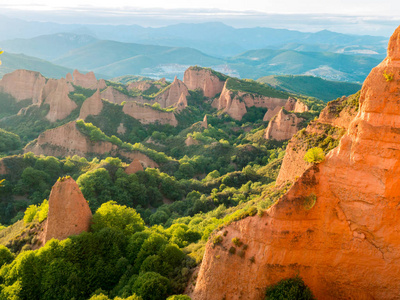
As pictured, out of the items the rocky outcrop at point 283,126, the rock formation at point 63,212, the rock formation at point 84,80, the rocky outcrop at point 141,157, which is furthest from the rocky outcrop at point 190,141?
the rock formation at point 84,80

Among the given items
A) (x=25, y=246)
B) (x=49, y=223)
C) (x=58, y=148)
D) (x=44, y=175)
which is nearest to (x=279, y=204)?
(x=49, y=223)

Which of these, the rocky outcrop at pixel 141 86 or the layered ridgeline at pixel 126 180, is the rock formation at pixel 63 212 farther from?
the rocky outcrop at pixel 141 86

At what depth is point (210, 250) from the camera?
66.6ft

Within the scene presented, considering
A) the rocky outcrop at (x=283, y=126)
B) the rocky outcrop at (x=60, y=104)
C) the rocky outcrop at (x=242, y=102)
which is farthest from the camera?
the rocky outcrop at (x=242, y=102)

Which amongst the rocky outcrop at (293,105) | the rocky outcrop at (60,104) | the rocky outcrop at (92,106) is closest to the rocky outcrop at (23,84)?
the rocky outcrop at (60,104)

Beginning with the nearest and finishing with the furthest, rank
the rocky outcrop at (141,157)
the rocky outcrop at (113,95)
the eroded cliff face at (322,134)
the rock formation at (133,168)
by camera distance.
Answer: the eroded cliff face at (322,134) < the rock formation at (133,168) < the rocky outcrop at (141,157) < the rocky outcrop at (113,95)

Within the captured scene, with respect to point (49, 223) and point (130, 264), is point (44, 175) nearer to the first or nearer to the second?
point (49, 223)

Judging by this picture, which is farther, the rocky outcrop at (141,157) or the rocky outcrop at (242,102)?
the rocky outcrop at (242,102)

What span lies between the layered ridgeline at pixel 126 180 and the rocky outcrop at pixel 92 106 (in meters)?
0.25

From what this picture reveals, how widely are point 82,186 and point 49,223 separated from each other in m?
16.3

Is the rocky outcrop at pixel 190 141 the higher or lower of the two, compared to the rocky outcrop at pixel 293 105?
lower

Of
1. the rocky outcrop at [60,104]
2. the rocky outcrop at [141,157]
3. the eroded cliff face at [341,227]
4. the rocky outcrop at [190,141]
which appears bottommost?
the rocky outcrop at [190,141]

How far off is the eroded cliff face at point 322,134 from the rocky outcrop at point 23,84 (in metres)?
97.8

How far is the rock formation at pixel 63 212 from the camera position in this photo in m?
27.7
